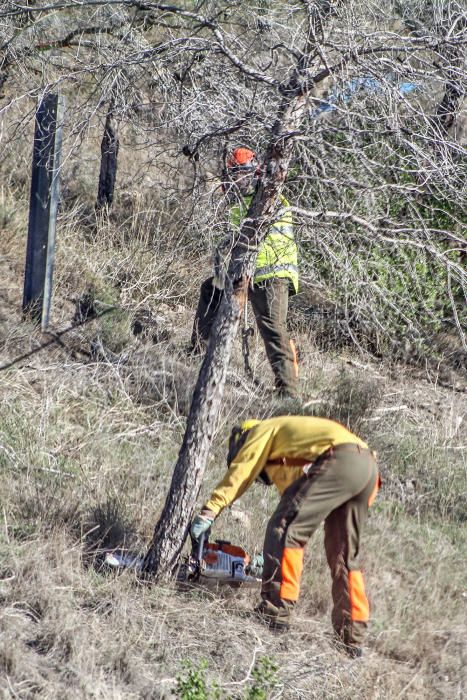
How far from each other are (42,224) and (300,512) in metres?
4.00

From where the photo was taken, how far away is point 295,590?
496 centimetres

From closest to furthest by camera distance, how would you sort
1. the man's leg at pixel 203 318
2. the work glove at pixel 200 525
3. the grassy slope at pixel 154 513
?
the grassy slope at pixel 154 513, the work glove at pixel 200 525, the man's leg at pixel 203 318

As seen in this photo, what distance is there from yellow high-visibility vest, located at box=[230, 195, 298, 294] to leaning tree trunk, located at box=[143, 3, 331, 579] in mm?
90

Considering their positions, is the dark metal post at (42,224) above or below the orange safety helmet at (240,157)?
below

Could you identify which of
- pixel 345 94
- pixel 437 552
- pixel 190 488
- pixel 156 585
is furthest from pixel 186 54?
pixel 437 552

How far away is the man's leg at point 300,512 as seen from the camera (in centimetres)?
491

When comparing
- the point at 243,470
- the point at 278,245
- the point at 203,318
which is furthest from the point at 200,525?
the point at 203,318

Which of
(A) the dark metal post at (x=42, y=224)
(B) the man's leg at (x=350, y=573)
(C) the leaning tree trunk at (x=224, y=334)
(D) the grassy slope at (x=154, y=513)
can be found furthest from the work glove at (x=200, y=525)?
(A) the dark metal post at (x=42, y=224)

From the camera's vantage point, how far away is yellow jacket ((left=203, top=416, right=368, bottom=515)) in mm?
4867

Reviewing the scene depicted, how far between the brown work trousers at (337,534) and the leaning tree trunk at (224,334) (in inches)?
19.0

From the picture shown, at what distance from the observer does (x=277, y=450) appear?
505 centimetres

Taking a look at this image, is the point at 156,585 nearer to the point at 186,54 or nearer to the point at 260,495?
the point at 260,495

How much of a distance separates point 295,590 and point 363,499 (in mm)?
569

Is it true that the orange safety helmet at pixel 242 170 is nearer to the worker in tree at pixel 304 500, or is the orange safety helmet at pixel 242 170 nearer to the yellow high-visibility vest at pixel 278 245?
the yellow high-visibility vest at pixel 278 245
